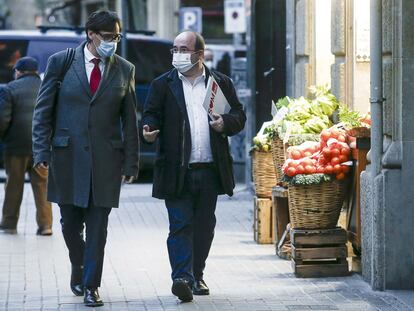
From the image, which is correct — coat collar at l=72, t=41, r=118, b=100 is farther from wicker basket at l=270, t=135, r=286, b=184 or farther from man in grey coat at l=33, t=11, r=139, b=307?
wicker basket at l=270, t=135, r=286, b=184

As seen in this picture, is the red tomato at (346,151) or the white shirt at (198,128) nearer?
the white shirt at (198,128)

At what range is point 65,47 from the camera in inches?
899

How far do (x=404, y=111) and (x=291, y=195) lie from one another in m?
1.50

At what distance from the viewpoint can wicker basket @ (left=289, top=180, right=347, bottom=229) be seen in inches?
429

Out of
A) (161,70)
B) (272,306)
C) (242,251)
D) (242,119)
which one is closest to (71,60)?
(242,119)

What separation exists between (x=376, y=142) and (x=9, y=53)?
13.7m

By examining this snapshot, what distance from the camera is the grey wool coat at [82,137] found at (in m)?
9.45

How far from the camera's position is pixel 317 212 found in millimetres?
10883

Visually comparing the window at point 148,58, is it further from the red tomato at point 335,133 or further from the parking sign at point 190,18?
the red tomato at point 335,133

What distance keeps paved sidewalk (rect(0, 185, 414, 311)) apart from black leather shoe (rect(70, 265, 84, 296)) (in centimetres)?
8

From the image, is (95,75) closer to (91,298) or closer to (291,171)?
(91,298)

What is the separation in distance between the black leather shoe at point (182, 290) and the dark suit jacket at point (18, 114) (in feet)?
16.6

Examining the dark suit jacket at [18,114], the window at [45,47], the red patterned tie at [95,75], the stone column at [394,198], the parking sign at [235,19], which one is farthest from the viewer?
the parking sign at [235,19]

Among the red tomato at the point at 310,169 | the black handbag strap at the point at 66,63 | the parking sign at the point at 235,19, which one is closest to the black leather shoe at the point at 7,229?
the red tomato at the point at 310,169
